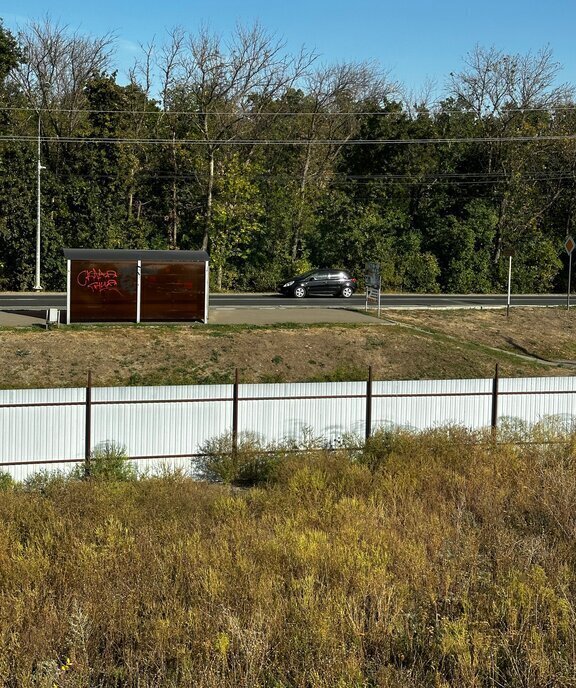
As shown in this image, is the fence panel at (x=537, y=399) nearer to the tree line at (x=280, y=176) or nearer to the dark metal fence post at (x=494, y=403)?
the dark metal fence post at (x=494, y=403)

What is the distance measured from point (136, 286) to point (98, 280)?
118 cm

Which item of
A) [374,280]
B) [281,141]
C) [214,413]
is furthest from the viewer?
[281,141]

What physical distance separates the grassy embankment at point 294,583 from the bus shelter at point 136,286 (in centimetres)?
1403

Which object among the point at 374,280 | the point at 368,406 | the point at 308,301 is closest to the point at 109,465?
the point at 368,406

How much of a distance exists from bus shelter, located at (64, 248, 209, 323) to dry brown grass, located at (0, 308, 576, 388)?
2.70 ft

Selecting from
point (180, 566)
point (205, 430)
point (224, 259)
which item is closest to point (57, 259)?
point (224, 259)

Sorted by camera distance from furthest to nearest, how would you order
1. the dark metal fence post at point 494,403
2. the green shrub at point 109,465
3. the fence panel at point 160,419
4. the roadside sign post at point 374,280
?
the roadside sign post at point 374,280, the dark metal fence post at point 494,403, the fence panel at point 160,419, the green shrub at point 109,465

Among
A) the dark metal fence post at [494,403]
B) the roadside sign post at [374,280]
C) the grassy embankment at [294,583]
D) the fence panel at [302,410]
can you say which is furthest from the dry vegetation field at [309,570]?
the roadside sign post at [374,280]

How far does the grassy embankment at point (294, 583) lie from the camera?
660 centimetres

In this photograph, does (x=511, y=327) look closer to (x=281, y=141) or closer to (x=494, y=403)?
(x=494, y=403)

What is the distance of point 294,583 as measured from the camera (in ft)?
25.8

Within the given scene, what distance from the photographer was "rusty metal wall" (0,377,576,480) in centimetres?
1314

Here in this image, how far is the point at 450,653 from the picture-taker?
679cm

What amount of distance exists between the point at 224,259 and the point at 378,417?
2762cm
